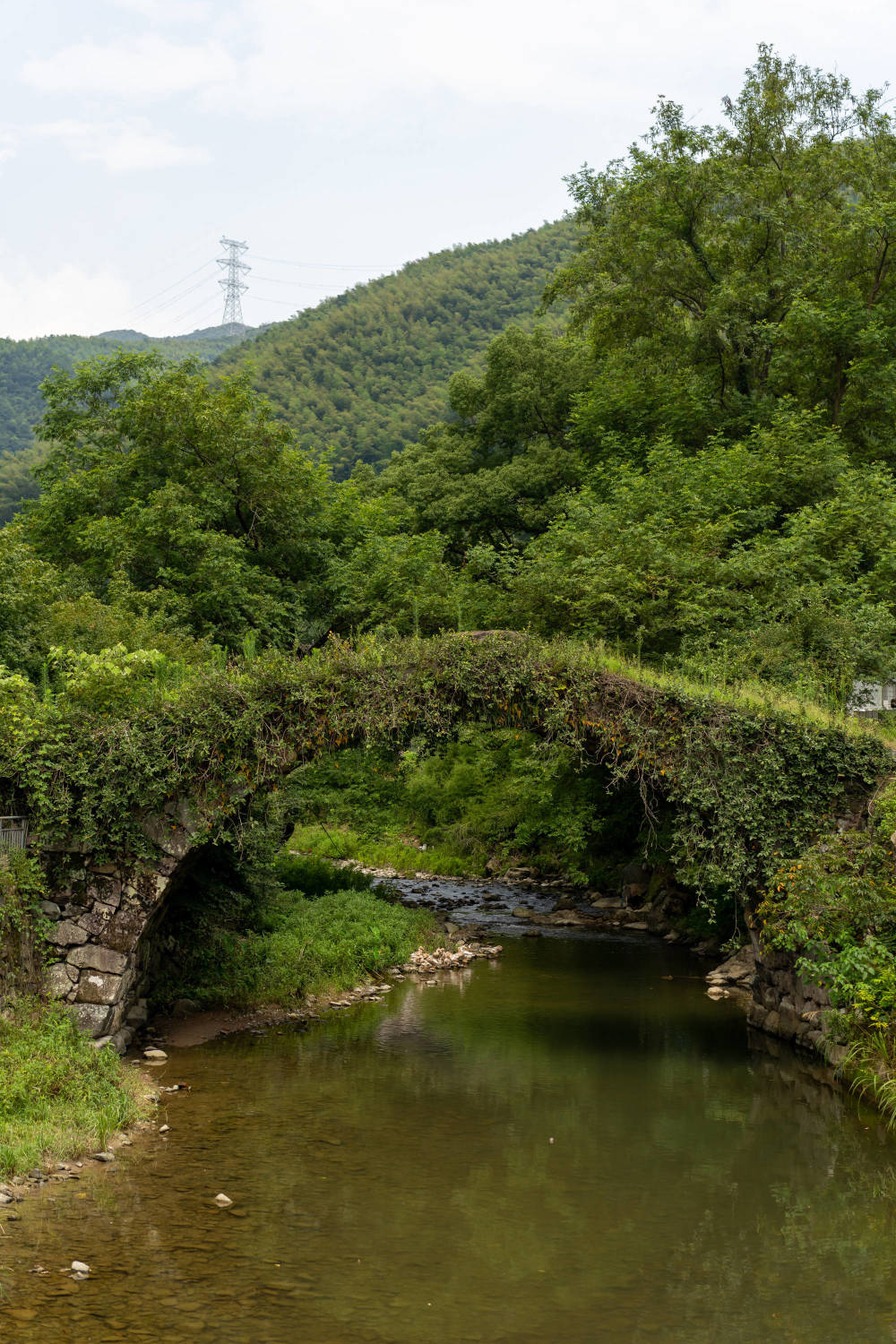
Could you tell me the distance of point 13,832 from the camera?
11.4m

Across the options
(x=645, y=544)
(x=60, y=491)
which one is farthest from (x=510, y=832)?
(x=60, y=491)

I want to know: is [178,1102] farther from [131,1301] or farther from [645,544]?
[645,544]

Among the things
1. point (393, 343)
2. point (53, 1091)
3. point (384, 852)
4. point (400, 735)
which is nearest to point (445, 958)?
point (400, 735)

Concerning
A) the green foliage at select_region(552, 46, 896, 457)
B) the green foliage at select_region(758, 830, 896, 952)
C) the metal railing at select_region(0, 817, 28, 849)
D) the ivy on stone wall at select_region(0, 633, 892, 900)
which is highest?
the green foliage at select_region(552, 46, 896, 457)

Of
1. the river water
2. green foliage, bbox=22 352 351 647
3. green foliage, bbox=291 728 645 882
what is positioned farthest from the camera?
green foliage, bbox=291 728 645 882

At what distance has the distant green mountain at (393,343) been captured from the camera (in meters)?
48.1

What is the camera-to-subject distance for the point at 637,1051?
13.0 meters

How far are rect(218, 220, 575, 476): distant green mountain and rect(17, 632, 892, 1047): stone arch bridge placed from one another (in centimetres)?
3361

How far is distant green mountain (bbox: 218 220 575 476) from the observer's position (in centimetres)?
4806

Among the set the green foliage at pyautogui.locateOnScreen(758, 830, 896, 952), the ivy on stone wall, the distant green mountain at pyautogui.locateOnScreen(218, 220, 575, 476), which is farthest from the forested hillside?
the green foliage at pyautogui.locateOnScreen(758, 830, 896, 952)

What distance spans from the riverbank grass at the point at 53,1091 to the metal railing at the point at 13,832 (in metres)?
1.61

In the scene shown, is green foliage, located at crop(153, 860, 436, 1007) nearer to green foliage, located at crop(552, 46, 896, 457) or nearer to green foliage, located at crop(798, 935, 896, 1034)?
green foliage, located at crop(798, 935, 896, 1034)

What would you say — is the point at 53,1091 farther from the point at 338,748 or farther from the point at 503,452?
the point at 503,452

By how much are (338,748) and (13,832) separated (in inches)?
147
